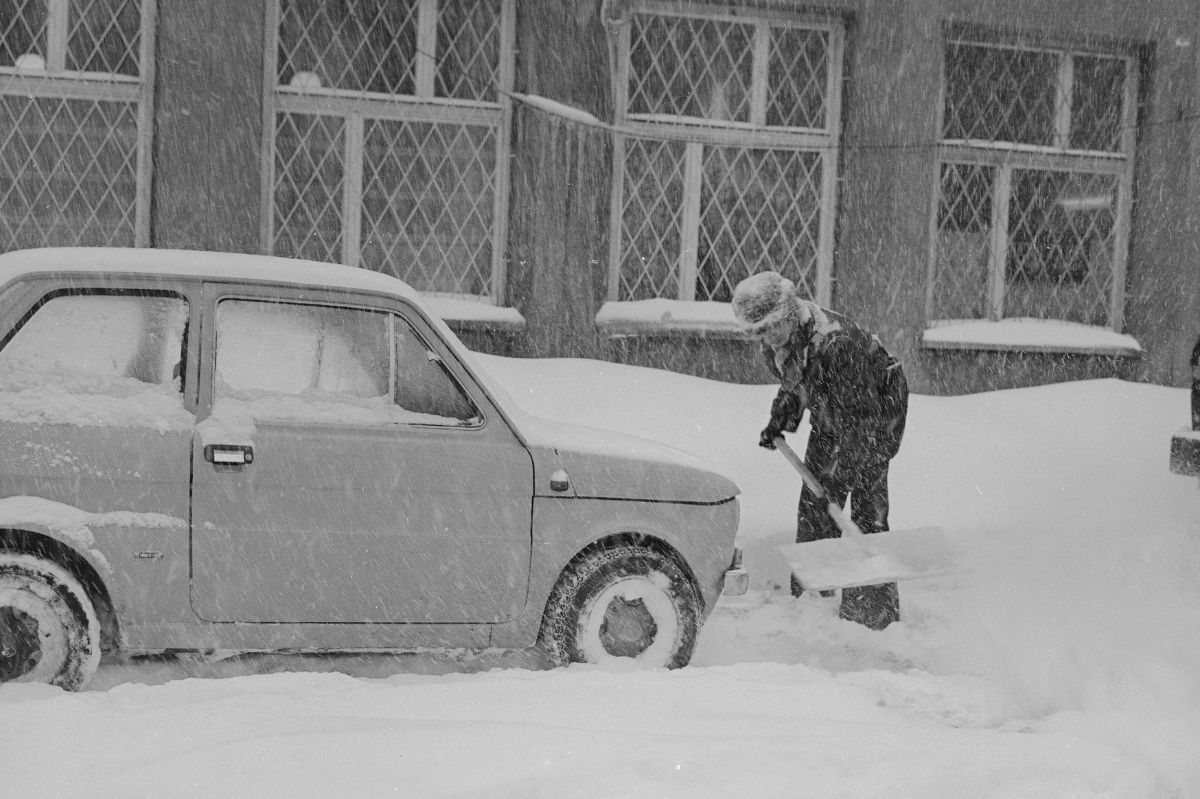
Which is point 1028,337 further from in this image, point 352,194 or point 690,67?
point 352,194

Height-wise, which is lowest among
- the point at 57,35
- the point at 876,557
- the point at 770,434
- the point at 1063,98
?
the point at 876,557

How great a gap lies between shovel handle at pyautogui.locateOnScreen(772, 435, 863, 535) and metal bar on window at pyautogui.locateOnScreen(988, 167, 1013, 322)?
5528mm

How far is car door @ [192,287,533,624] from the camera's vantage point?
4402 mm

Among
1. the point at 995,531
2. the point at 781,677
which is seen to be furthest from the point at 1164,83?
the point at 781,677

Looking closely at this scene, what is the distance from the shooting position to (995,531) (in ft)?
26.9

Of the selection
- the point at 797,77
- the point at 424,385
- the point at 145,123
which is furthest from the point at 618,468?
the point at 797,77

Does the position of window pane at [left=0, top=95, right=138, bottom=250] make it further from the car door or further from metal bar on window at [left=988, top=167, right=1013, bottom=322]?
metal bar on window at [left=988, top=167, right=1013, bottom=322]

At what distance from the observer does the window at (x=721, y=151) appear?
33.7 ft

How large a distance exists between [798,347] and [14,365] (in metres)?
3.42

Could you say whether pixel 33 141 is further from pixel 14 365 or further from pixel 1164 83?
pixel 1164 83

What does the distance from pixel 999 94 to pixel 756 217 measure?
2.58 metres

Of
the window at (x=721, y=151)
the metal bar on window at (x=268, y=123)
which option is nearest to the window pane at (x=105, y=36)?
the metal bar on window at (x=268, y=123)

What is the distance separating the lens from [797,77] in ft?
34.7

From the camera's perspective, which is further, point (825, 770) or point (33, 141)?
point (33, 141)
